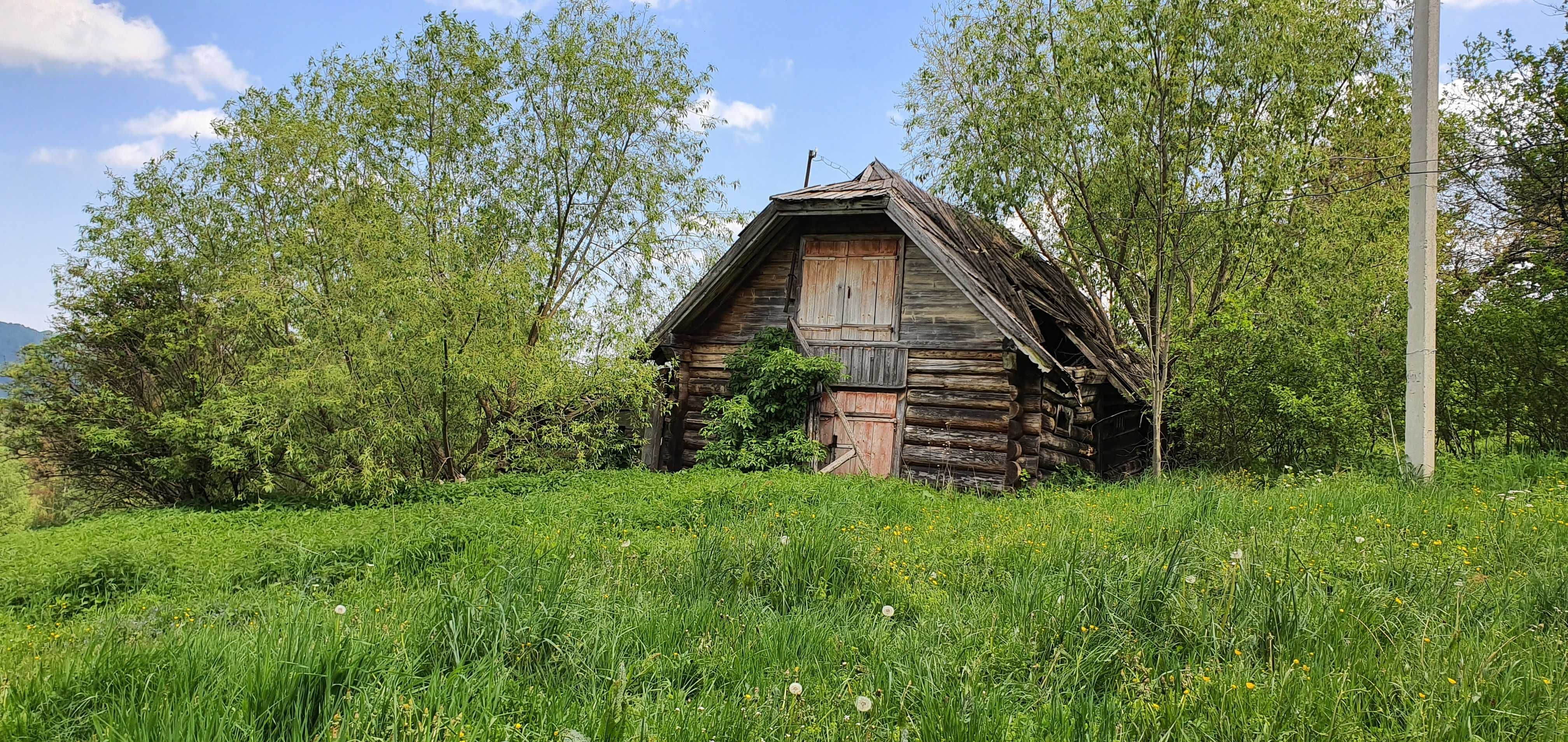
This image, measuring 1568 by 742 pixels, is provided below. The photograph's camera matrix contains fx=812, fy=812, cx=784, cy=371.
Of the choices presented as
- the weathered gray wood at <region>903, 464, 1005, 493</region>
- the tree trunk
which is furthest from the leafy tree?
the weathered gray wood at <region>903, 464, 1005, 493</region>

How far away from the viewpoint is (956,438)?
13242 mm

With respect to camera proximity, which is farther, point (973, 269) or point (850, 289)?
point (850, 289)

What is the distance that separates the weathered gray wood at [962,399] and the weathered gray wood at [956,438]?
0.39 metres

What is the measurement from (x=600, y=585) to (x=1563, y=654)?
453 centimetres

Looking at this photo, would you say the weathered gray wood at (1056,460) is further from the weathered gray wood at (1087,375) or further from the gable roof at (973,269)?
the gable roof at (973,269)

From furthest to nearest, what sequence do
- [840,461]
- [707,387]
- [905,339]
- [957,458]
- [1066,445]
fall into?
[707,387], [1066,445], [905,339], [840,461], [957,458]

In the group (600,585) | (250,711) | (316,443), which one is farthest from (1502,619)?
(316,443)

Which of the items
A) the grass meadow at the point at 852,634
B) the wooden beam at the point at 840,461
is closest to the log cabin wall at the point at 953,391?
the wooden beam at the point at 840,461

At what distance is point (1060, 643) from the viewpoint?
3805 millimetres

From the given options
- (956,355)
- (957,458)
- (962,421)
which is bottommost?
(957,458)

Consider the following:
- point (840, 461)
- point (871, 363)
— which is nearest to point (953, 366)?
point (871, 363)

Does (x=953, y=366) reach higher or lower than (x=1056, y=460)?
higher

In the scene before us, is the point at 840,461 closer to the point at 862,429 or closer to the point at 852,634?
the point at 862,429

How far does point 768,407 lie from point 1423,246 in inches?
359
